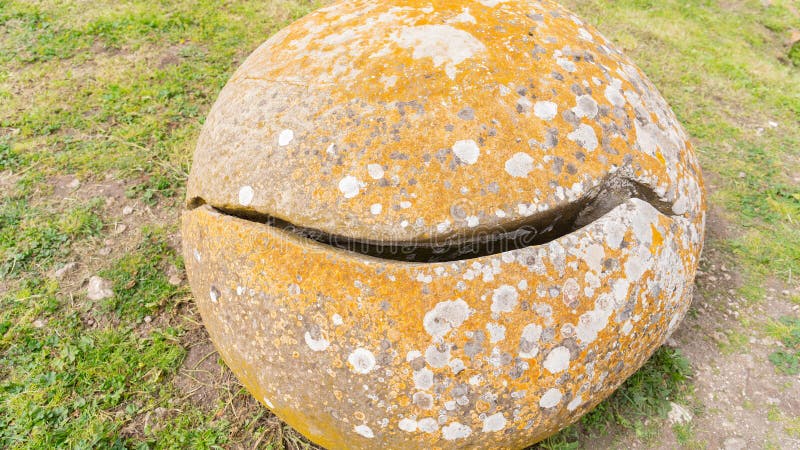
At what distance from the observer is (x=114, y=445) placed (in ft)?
9.37

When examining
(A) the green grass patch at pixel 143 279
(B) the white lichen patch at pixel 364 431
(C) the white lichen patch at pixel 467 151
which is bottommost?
(A) the green grass patch at pixel 143 279

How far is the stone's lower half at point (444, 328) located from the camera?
6.66 ft

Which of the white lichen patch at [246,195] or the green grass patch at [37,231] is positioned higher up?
the white lichen patch at [246,195]

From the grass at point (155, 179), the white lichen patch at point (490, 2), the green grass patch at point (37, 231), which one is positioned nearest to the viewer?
the white lichen patch at point (490, 2)

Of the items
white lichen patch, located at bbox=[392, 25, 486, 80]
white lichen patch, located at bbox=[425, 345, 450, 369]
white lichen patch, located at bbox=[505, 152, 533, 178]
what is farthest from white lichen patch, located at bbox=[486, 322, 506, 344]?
white lichen patch, located at bbox=[392, 25, 486, 80]

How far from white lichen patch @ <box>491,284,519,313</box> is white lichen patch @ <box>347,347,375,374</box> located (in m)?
0.50

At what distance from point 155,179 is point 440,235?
3.14 m

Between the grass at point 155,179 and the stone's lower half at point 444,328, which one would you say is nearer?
Result: the stone's lower half at point 444,328

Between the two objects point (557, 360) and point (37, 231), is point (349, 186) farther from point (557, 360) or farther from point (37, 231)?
point (37, 231)

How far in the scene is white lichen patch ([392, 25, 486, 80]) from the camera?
2.34 meters

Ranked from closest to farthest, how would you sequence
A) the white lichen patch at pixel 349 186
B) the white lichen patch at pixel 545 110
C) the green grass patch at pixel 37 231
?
the white lichen patch at pixel 349 186 < the white lichen patch at pixel 545 110 < the green grass patch at pixel 37 231

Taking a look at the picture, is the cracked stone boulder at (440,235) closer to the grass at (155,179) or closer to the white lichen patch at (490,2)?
the white lichen patch at (490,2)

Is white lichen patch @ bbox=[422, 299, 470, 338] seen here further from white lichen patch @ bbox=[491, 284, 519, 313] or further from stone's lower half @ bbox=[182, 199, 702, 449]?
white lichen patch @ bbox=[491, 284, 519, 313]

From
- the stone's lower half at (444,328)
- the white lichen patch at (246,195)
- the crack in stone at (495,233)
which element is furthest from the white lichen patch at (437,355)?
the white lichen patch at (246,195)
